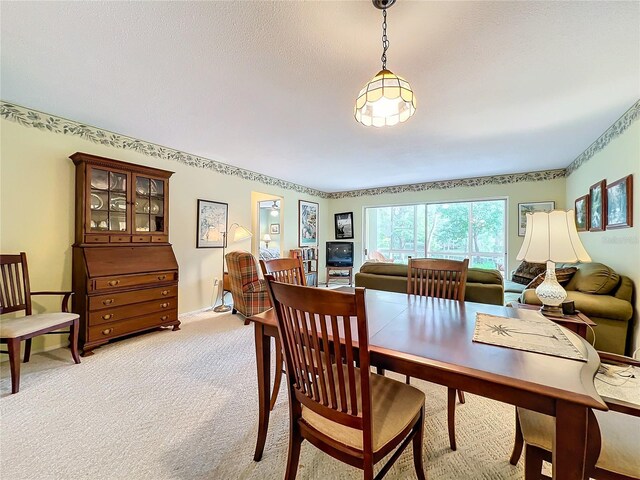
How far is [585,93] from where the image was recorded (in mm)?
2092

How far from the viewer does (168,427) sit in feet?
5.16

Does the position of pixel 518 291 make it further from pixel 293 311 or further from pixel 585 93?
pixel 293 311

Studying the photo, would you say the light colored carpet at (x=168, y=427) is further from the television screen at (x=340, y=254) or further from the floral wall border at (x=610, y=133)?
the television screen at (x=340, y=254)

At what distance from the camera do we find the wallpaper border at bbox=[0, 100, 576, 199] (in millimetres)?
2432

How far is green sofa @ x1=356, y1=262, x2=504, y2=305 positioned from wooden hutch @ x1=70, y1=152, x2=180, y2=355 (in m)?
2.31

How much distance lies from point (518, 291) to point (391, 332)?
133 inches

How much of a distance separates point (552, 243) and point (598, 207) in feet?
7.63

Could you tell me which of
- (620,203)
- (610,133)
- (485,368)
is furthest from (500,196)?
(485,368)

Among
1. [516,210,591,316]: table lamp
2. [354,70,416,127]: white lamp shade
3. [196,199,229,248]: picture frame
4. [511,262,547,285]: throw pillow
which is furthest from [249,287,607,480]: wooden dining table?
[511,262,547,285]: throw pillow

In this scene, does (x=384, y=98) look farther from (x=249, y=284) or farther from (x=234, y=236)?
(x=234, y=236)

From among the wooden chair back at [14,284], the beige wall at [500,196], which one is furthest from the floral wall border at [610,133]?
the wooden chair back at [14,284]

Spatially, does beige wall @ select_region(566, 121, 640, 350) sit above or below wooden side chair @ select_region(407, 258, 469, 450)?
above

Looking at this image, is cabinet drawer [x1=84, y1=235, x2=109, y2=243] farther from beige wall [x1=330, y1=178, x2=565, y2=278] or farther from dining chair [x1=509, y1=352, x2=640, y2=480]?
beige wall [x1=330, y1=178, x2=565, y2=278]

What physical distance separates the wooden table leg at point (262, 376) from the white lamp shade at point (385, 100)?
4.18 ft
